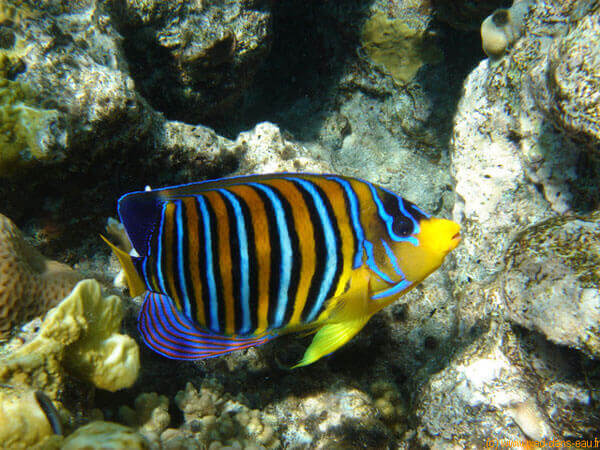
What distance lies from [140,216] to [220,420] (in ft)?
5.23

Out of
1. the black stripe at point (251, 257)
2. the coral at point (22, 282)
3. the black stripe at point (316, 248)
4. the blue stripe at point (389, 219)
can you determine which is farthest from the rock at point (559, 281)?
the coral at point (22, 282)

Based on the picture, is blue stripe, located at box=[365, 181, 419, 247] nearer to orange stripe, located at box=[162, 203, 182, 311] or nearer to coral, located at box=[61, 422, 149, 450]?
orange stripe, located at box=[162, 203, 182, 311]

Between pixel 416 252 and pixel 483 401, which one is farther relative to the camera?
pixel 483 401

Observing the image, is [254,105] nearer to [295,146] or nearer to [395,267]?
[295,146]

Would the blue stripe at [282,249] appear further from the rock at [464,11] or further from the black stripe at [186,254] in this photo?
the rock at [464,11]

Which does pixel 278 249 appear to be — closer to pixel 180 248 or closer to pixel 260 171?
pixel 180 248

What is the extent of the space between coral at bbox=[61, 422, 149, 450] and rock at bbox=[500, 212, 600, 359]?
83.2 inches

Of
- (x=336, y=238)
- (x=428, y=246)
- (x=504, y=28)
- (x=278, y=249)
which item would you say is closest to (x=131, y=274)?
(x=278, y=249)

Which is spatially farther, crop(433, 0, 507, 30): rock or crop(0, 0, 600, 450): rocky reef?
crop(433, 0, 507, 30): rock

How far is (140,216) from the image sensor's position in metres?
1.61

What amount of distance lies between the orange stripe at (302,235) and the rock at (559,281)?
142 cm

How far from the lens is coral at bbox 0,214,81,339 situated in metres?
2.06

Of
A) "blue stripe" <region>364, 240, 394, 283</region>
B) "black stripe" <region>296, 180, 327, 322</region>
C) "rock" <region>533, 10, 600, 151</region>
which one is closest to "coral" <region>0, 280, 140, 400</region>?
"black stripe" <region>296, 180, 327, 322</region>

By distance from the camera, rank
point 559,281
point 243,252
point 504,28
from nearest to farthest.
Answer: point 243,252, point 559,281, point 504,28
